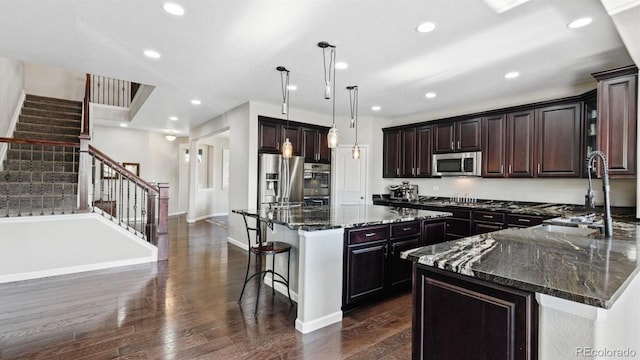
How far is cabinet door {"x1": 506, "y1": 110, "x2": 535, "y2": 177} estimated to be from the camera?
4.36 meters

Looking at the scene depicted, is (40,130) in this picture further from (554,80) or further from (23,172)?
(554,80)

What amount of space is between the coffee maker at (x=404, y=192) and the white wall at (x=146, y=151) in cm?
682

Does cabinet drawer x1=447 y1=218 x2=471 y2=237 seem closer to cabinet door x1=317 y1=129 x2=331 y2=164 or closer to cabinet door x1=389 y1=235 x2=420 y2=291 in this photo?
cabinet door x1=389 y1=235 x2=420 y2=291

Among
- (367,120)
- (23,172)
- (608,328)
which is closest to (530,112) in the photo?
(367,120)

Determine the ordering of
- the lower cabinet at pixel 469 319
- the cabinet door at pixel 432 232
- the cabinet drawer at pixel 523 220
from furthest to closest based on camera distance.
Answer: the cabinet drawer at pixel 523 220 < the cabinet door at pixel 432 232 < the lower cabinet at pixel 469 319

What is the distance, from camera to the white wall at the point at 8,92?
4980mm

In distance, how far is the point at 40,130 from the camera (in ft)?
19.2

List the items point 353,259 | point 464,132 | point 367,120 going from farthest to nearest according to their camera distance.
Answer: point 367,120
point 464,132
point 353,259

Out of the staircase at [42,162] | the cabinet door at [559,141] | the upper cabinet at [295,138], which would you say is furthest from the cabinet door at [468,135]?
the staircase at [42,162]

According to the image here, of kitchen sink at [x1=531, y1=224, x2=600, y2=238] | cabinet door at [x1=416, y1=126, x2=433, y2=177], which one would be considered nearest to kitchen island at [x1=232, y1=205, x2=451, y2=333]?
kitchen sink at [x1=531, y1=224, x2=600, y2=238]

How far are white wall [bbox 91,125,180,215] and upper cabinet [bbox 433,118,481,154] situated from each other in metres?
7.73

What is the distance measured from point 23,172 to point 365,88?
5.34 meters

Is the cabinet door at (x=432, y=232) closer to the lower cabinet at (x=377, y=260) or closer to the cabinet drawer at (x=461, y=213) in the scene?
the lower cabinet at (x=377, y=260)

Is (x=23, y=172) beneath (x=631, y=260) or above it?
above
